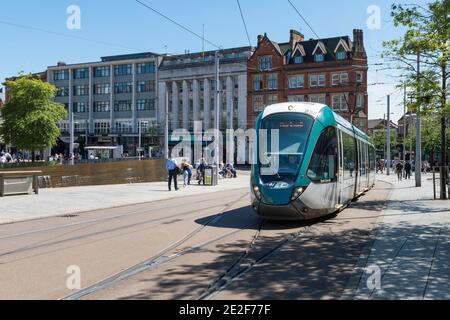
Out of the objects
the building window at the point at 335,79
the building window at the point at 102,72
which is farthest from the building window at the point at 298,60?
the building window at the point at 102,72

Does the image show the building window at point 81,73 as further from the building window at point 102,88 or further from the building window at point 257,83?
the building window at point 257,83

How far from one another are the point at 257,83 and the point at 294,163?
202 ft

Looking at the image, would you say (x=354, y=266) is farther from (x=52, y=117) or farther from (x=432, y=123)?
(x=52, y=117)

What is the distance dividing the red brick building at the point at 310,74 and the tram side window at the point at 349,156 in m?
47.9

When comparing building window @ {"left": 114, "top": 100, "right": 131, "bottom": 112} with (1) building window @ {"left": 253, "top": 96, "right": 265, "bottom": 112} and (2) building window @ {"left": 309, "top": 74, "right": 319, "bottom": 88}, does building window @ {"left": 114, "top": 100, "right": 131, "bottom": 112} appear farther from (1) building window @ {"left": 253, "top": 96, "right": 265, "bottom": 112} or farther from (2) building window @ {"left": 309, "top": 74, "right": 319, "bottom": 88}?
(2) building window @ {"left": 309, "top": 74, "right": 319, "bottom": 88}

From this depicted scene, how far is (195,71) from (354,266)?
232 feet

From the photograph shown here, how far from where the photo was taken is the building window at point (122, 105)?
84.3m

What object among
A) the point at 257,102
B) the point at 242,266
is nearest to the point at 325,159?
the point at 242,266

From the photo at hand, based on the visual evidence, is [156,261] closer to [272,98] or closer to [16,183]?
[16,183]

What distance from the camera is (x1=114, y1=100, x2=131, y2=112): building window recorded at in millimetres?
84312

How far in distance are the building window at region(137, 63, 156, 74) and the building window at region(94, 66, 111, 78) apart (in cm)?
662

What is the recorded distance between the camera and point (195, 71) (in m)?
76.6

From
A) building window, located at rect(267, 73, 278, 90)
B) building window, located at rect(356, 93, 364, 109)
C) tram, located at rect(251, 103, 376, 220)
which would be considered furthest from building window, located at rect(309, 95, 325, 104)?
tram, located at rect(251, 103, 376, 220)
